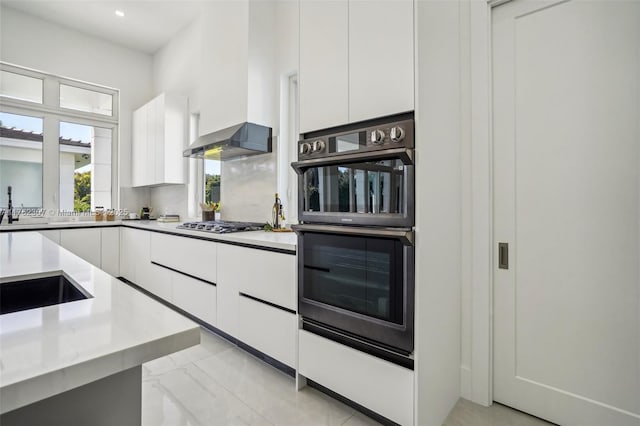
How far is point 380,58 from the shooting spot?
1559mm

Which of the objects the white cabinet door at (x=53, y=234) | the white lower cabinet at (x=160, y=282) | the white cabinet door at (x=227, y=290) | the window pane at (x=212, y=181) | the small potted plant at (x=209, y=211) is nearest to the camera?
the white cabinet door at (x=227, y=290)

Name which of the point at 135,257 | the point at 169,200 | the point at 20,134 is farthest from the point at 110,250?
the point at 20,134

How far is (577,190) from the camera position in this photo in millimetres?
1590

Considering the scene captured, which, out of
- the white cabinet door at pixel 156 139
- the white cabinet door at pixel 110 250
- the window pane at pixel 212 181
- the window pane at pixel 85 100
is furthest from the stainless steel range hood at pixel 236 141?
the window pane at pixel 85 100

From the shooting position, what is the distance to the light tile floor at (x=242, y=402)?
1.67 m

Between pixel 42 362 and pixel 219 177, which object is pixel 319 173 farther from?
pixel 219 177

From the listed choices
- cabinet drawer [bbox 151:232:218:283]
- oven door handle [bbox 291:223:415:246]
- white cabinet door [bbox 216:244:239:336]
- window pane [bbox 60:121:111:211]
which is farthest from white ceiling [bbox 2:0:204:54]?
oven door handle [bbox 291:223:415:246]

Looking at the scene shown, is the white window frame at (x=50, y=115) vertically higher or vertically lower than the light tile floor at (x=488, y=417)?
higher

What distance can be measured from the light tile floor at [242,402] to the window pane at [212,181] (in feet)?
6.84

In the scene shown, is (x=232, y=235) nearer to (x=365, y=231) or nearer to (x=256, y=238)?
(x=256, y=238)

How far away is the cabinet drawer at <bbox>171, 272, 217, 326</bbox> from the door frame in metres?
1.91

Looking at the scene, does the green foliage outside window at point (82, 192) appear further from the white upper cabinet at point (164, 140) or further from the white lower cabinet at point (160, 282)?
the white lower cabinet at point (160, 282)

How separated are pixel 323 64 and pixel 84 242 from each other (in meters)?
3.89

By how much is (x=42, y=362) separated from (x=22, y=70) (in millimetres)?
5216
